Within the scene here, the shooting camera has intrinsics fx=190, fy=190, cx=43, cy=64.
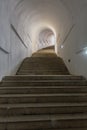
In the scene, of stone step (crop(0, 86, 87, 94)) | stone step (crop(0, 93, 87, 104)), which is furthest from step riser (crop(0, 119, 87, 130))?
stone step (crop(0, 86, 87, 94))

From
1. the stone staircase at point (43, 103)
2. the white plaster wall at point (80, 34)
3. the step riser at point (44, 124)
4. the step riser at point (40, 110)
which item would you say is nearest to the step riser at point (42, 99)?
the stone staircase at point (43, 103)

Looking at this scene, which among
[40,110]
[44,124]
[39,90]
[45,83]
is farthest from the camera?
[45,83]

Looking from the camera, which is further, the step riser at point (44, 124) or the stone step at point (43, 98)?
the stone step at point (43, 98)

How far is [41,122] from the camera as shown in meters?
2.83

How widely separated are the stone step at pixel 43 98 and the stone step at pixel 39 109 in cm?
18

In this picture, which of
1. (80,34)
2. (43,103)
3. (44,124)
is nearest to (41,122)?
(44,124)

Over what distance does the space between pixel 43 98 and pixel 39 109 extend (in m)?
0.38

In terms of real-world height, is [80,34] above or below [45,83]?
above

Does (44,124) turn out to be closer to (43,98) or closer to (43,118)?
(43,118)

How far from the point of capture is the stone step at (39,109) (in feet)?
10.2

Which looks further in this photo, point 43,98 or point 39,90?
point 39,90

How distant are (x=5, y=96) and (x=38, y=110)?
2.38 ft

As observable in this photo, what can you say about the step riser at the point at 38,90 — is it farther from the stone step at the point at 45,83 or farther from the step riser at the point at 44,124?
the step riser at the point at 44,124

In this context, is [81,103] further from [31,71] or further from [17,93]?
[31,71]
